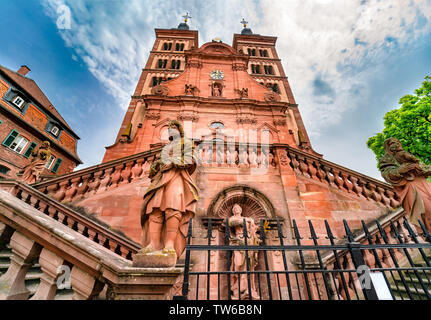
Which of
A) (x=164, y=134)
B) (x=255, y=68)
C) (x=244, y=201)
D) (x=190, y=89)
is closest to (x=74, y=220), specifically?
(x=244, y=201)

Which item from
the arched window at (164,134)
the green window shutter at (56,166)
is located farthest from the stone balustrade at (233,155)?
the green window shutter at (56,166)

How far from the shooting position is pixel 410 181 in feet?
11.5

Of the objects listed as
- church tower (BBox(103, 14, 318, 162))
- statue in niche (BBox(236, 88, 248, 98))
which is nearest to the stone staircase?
church tower (BBox(103, 14, 318, 162))

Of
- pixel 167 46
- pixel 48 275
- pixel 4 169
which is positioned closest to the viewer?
pixel 48 275

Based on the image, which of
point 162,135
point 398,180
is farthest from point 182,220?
point 162,135

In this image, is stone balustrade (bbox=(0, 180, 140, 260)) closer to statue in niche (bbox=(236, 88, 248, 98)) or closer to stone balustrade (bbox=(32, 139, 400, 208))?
stone balustrade (bbox=(32, 139, 400, 208))

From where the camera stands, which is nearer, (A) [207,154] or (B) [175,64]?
(A) [207,154]

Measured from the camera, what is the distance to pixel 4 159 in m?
17.0

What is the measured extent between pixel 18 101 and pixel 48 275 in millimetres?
26416

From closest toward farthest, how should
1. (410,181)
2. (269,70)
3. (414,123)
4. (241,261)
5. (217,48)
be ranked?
(410,181)
(241,261)
(414,123)
(217,48)
(269,70)

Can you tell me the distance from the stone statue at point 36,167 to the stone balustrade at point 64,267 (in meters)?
5.51

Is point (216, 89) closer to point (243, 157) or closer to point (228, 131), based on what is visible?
point (228, 131)

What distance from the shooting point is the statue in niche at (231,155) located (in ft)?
19.9
